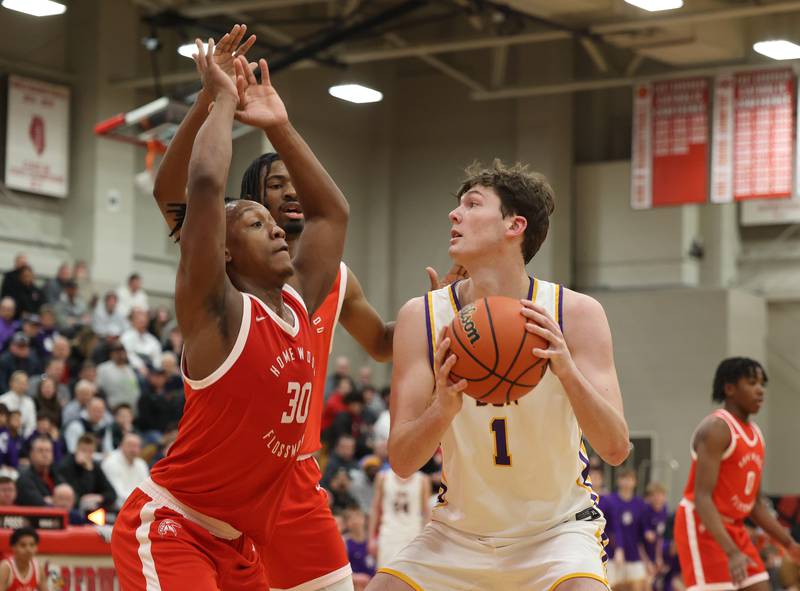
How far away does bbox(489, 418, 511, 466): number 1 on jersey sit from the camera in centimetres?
471

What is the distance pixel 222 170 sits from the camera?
4.20m

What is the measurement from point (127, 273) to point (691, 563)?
13.4m

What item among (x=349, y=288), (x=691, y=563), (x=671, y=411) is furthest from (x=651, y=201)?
(x=349, y=288)

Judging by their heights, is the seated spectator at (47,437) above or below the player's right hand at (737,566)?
above

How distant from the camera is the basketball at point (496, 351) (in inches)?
167

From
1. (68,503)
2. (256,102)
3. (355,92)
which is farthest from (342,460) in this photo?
(256,102)

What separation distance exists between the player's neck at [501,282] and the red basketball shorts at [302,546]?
1.09 m

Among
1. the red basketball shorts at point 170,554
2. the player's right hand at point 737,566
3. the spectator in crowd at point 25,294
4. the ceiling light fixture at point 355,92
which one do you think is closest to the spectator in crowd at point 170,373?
the spectator in crowd at point 25,294

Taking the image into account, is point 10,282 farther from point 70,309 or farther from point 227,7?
point 227,7

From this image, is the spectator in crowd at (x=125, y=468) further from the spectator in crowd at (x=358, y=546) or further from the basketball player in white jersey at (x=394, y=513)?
the basketball player in white jersey at (x=394, y=513)

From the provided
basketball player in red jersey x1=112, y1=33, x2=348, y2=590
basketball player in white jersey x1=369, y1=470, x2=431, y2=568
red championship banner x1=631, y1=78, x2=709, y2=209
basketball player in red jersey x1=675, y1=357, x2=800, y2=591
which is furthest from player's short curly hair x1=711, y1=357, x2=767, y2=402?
red championship banner x1=631, y1=78, x2=709, y2=209

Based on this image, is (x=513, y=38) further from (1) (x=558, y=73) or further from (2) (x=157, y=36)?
(2) (x=157, y=36)

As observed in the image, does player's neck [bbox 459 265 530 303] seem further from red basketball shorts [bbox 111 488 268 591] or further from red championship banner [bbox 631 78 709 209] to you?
red championship banner [bbox 631 78 709 209]

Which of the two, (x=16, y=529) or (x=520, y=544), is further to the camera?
(x=16, y=529)
